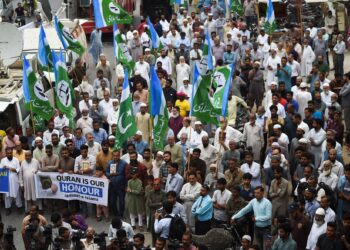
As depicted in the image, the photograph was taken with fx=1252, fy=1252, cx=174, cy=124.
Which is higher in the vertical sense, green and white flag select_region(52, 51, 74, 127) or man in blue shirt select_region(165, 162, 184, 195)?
green and white flag select_region(52, 51, 74, 127)

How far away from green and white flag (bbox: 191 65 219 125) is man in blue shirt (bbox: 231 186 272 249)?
9.30 feet

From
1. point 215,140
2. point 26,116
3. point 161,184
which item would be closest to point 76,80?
point 26,116

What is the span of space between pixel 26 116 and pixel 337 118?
6494 millimetres

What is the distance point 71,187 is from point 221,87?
3299 mm

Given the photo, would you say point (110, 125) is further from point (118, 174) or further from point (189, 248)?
point (189, 248)

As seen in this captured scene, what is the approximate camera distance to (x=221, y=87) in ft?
75.4

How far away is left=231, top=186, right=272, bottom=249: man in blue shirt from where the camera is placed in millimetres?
19625

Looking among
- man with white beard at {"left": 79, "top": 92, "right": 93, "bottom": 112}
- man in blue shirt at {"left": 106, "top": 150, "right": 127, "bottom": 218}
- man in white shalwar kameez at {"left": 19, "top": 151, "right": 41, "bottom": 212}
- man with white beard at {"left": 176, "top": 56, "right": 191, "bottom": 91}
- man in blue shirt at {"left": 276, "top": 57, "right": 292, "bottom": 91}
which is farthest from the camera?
man with white beard at {"left": 176, "top": 56, "right": 191, "bottom": 91}

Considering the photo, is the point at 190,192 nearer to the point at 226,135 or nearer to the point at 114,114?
the point at 226,135

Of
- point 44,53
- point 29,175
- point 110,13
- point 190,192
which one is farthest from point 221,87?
point 110,13

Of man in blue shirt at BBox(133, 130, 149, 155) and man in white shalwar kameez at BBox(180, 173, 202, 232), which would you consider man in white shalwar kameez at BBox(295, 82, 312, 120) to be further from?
man in white shalwar kameez at BBox(180, 173, 202, 232)

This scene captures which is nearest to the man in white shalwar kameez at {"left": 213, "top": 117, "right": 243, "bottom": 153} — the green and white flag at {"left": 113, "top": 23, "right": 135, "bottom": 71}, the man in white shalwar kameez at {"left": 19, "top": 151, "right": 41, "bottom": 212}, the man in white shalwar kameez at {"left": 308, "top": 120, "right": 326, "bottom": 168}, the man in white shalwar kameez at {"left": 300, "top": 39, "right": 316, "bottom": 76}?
the man in white shalwar kameez at {"left": 308, "top": 120, "right": 326, "bottom": 168}

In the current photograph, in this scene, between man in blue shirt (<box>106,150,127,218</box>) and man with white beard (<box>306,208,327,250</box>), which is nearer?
man with white beard (<box>306,208,327,250</box>)

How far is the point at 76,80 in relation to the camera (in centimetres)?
2864
